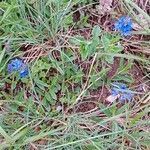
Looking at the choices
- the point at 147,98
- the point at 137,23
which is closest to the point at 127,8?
the point at 137,23

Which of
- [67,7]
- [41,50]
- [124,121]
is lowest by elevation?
[124,121]

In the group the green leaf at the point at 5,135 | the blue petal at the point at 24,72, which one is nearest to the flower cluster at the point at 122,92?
the blue petal at the point at 24,72

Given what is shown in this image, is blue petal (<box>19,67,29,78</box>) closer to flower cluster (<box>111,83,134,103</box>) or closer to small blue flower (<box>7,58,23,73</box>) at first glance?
small blue flower (<box>7,58,23,73</box>)

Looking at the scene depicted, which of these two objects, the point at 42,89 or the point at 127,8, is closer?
the point at 42,89

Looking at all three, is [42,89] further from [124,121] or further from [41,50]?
[124,121]

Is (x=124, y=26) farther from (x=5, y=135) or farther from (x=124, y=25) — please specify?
(x=5, y=135)

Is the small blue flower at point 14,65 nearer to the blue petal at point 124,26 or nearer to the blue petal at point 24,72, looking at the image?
the blue petal at point 24,72
